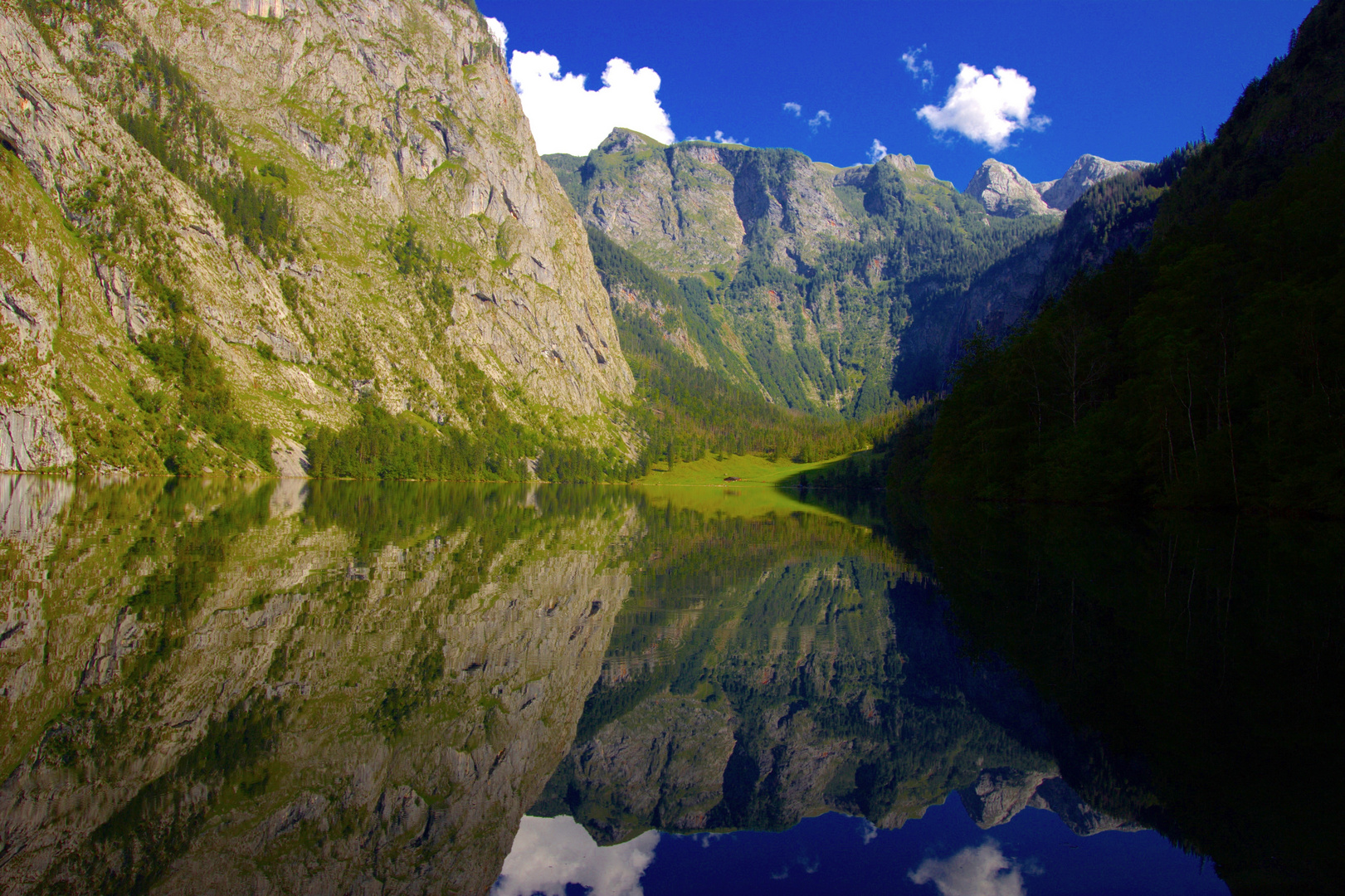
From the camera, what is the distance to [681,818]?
24.9ft

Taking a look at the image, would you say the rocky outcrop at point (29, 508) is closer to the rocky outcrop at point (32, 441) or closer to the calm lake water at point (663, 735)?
the calm lake water at point (663, 735)

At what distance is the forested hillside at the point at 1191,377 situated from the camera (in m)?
34.8

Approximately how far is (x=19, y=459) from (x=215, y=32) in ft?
533

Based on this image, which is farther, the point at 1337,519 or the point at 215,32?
the point at 215,32

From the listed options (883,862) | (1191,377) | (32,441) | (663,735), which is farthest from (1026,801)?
(32,441)

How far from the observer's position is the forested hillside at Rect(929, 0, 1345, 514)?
34.8 metres

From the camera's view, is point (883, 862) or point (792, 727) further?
point (792, 727)

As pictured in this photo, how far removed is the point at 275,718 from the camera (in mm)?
9031

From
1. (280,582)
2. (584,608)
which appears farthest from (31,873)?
(280,582)

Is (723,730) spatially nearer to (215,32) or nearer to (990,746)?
(990,746)

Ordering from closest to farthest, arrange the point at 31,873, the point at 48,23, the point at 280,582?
the point at 31,873 → the point at 280,582 → the point at 48,23

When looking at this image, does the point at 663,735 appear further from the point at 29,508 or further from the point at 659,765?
the point at 29,508

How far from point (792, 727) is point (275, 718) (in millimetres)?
7297

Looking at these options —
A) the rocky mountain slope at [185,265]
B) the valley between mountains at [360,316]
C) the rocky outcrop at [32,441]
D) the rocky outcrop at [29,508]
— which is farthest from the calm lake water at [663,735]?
the rocky mountain slope at [185,265]
